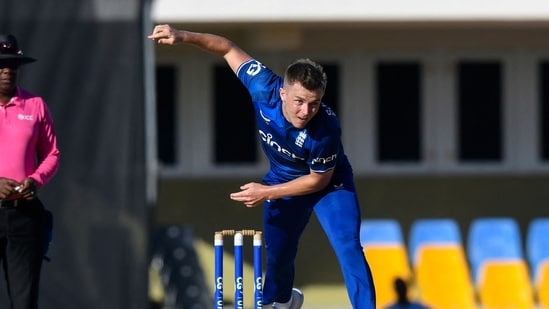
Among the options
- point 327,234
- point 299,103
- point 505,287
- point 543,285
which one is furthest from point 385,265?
point 299,103

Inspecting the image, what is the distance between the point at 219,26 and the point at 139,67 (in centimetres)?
214

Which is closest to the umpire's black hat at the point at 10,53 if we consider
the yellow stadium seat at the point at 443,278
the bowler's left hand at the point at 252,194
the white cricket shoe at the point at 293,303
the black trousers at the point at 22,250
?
the black trousers at the point at 22,250

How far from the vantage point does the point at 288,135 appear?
292 inches

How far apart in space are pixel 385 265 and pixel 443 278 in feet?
1.67

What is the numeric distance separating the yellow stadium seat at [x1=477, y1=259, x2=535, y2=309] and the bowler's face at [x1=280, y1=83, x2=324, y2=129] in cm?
550

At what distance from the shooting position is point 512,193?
14016 mm

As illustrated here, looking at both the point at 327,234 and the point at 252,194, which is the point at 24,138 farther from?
the point at 327,234

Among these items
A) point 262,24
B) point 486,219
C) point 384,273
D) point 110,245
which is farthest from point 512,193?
point 110,245

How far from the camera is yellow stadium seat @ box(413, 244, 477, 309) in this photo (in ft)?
40.9

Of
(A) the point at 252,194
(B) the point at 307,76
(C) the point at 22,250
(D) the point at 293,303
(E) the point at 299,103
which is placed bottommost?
(D) the point at 293,303

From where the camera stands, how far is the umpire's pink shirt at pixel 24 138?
7770mm

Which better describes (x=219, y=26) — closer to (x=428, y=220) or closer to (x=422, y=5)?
(x=422, y=5)

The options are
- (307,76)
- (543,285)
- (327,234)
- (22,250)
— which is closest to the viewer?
(307,76)

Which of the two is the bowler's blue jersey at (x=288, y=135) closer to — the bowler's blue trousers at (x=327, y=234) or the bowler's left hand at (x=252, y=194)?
the bowler's blue trousers at (x=327, y=234)
